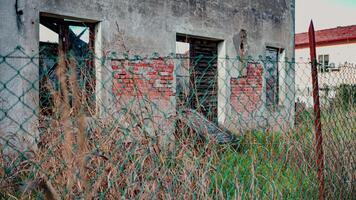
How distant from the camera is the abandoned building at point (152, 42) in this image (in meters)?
4.70

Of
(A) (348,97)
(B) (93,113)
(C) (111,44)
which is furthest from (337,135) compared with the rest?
(C) (111,44)

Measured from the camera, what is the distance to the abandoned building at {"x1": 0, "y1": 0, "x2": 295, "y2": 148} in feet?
15.4

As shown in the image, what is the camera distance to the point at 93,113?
114 inches

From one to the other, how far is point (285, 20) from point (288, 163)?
739cm

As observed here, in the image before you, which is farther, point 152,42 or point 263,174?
point 152,42

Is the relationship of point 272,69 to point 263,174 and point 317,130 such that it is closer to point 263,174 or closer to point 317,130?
point 317,130

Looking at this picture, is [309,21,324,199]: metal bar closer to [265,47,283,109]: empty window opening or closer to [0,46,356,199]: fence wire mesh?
[0,46,356,199]: fence wire mesh

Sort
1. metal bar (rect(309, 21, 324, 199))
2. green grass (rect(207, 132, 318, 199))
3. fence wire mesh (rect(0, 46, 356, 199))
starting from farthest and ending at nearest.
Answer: metal bar (rect(309, 21, 324, 199)) → green grass (rect(207, 132, 318, 199)) → fence wire mesh (rect(0, 46, 356, 199))

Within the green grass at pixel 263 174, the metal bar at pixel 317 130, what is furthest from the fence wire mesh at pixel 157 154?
the metal bar at pixel 317 130

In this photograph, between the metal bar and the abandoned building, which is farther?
the abandoned building

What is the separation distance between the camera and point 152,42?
6730 mm

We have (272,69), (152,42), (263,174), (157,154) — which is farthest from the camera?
(272,69)

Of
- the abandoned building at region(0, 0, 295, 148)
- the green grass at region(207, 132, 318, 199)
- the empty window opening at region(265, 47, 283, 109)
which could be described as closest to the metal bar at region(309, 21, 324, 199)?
the green grass at region(207, 132, 318, 199)

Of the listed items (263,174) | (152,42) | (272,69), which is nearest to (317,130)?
(263,174)
